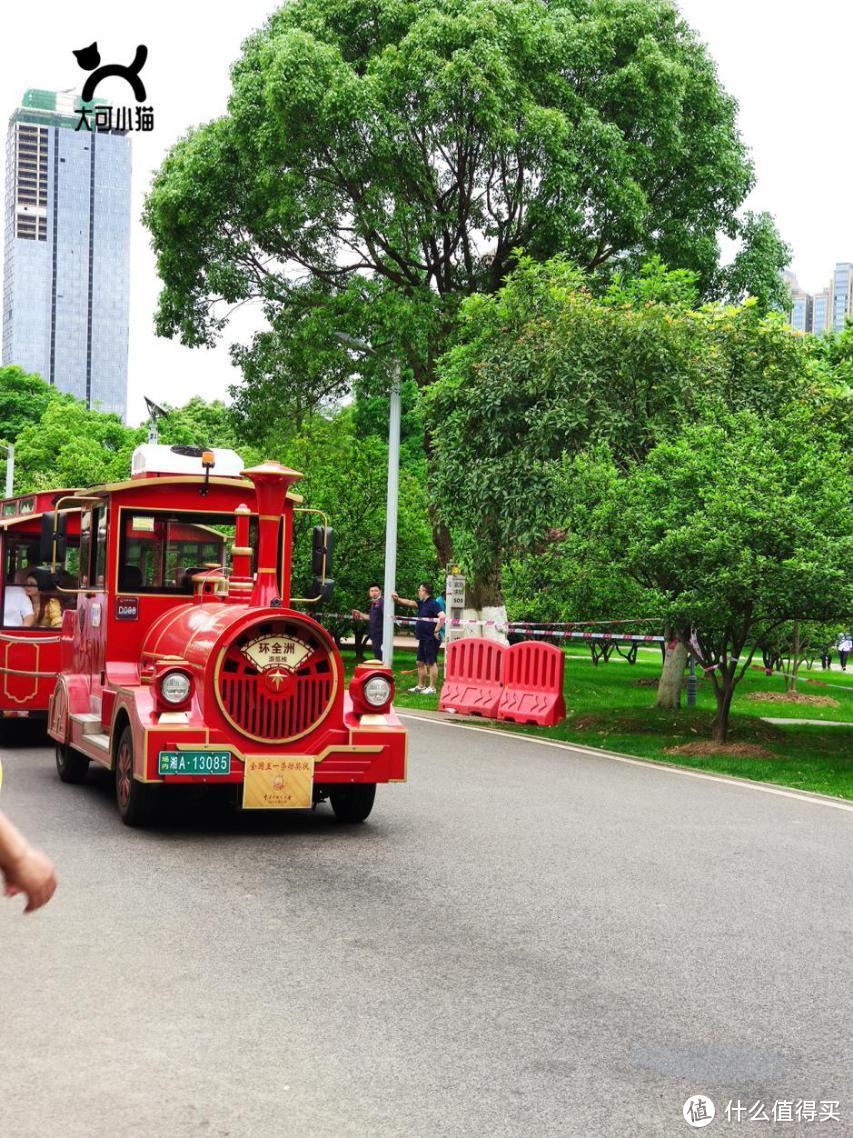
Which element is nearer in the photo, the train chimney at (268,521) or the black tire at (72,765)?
the train chimney at (268,521)

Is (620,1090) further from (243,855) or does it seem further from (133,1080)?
(243,855)

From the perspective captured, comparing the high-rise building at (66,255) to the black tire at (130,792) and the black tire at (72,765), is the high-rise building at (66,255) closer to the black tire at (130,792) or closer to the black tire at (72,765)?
the black tire at (72,765)

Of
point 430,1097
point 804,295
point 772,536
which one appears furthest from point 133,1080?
point 804,295

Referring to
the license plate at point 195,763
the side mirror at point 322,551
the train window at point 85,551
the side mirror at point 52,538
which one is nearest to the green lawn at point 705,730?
the side mirror at point 322,551

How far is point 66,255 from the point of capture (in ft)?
524

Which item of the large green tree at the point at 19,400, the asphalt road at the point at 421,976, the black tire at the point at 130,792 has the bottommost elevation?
the asphalt road at the point at 421,976

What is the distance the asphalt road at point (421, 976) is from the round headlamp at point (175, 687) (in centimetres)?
98

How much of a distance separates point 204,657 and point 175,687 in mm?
290

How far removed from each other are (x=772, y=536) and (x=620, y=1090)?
10.4 m

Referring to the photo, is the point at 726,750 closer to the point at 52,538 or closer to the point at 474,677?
the point at 474,677

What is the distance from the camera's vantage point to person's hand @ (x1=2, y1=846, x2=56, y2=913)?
3105 millimetres

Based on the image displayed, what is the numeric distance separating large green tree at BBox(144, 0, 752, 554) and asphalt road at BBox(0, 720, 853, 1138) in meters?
15.0

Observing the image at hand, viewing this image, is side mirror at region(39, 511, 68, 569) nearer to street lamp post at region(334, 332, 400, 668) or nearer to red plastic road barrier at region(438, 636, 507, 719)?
red plastic road barrier at region(438, 636, 507, 719)

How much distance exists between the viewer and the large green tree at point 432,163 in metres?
22.3
